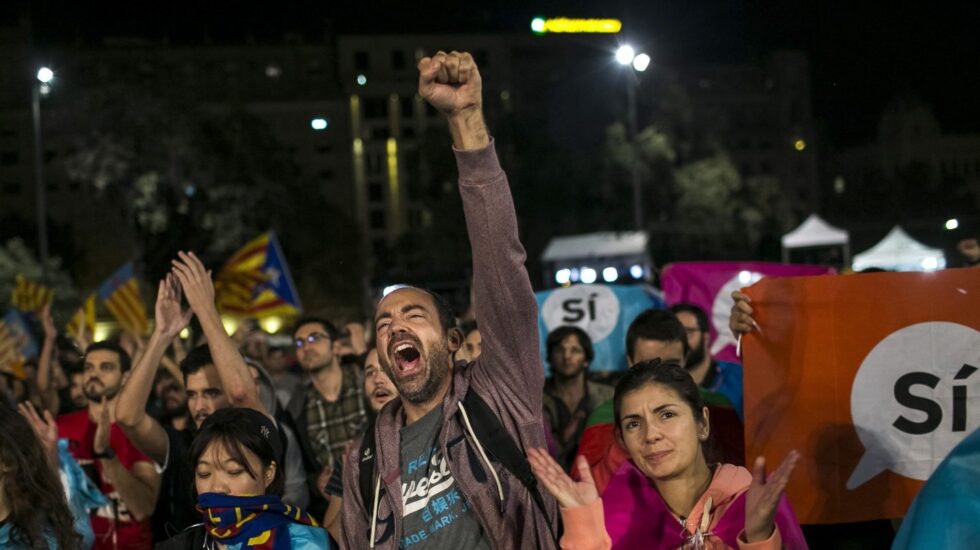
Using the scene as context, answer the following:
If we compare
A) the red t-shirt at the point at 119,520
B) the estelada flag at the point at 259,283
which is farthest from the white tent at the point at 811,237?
the red t-shirt at the point at 119,520

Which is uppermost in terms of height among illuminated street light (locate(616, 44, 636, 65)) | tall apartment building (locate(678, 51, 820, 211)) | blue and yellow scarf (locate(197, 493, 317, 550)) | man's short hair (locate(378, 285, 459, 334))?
tall apartment building (locate(678, 51, 820, 211))

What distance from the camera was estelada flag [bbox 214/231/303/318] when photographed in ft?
61.7

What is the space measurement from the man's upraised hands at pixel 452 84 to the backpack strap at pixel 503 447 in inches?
36.1

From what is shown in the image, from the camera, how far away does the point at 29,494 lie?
4.54 metres

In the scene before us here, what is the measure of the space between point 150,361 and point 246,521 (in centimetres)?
138

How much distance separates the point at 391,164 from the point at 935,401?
302 feet

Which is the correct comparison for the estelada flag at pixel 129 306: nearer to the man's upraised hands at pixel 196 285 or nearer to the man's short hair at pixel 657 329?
the man's short hair at pixel 657 329

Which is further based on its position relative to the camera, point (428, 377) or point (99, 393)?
point (99, 393)

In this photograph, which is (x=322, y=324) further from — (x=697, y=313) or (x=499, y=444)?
(x=499, y=444)

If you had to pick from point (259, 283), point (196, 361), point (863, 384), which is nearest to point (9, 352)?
point (259, 283)

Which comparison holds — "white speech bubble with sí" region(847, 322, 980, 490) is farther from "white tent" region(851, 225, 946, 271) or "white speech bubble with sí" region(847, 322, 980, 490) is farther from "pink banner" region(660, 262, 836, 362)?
"white tent" region(851, 225, 946, 271)

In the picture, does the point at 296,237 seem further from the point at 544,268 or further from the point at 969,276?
the point at 969,276

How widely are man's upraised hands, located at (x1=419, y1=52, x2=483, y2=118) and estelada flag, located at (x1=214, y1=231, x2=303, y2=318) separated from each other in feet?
49.4

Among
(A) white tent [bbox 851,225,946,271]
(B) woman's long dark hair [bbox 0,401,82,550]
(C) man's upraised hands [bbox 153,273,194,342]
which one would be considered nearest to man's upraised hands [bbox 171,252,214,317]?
(C) man's upraised hands [bbox 153,273,194,342]
